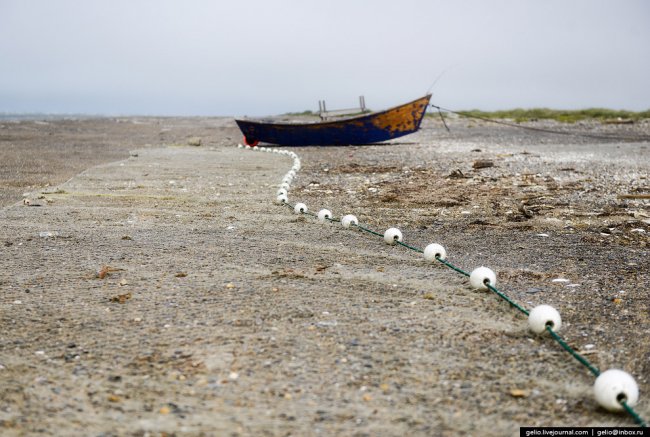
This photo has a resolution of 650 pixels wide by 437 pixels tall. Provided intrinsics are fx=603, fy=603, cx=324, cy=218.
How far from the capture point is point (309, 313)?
135 inches

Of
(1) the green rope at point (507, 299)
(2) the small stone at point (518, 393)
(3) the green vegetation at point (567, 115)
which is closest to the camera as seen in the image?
(2) the small stone at point (518, 393)

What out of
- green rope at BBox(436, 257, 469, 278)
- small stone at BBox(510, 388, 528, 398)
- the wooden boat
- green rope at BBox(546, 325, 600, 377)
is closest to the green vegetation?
the wooden boat

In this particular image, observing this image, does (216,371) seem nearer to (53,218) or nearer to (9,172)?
(53,218)

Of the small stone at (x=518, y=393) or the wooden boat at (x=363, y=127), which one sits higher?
the wooden boat at (x=363, y=127)

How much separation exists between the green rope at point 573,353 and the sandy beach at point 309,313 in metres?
0.04

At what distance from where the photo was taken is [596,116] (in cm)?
3081

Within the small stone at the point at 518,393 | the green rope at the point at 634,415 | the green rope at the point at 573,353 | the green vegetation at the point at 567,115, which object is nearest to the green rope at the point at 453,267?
the green rope at the point at 573,353

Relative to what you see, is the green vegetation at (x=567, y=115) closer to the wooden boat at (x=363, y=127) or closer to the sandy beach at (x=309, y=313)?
the wooden boat at (x=363, y=127)

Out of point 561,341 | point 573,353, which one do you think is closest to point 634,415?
point 573,353

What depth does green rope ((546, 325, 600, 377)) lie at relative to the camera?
2.67 m

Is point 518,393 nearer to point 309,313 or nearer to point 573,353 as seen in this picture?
point 573,353

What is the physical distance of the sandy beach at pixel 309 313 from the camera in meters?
2.40

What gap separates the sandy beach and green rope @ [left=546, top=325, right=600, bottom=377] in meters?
0.04

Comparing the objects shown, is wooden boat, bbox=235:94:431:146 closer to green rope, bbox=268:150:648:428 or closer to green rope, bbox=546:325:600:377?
green rope, bbox=268:150:648:428
